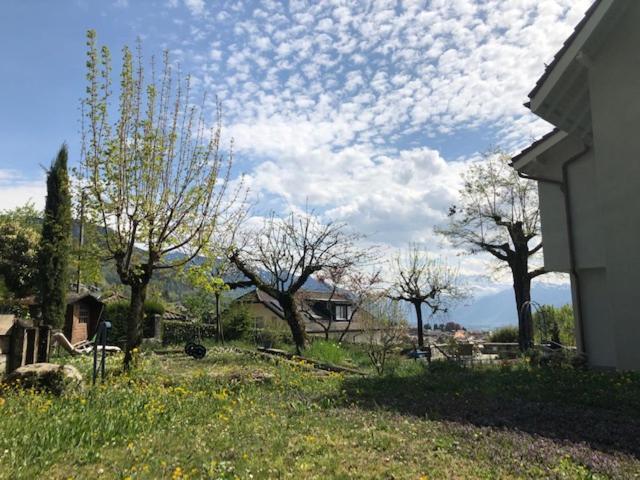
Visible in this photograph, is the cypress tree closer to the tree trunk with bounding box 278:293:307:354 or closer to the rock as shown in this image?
the tree trunk with bounding box 278:293:307:354

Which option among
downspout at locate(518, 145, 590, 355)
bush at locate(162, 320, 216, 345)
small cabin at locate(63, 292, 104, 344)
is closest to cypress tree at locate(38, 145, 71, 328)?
A: small cabin at locate(63, 292, 104, 344)

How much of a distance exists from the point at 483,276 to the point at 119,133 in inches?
922

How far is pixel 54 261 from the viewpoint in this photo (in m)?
20.8

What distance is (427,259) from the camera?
2742 cm

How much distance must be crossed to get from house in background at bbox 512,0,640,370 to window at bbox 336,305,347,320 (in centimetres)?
2872

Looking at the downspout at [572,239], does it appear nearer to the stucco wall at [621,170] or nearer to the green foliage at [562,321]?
the stucco wall at [621,170]

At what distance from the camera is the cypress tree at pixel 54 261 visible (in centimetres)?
2034

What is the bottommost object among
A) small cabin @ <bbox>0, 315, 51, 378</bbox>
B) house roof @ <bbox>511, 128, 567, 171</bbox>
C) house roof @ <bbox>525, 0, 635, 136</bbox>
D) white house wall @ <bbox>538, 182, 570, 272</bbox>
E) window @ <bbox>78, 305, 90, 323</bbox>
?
small cabin @ <bbox>0, 315, 51, 378</bbox>

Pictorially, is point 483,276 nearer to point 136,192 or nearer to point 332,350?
point 332,350

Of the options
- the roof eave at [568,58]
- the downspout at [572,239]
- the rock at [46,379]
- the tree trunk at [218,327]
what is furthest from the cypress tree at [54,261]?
the downspout at [572,239]

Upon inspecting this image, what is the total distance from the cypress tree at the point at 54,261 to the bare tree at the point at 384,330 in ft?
45.6

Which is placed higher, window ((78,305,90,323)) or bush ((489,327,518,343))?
window ((78,305,90,323))

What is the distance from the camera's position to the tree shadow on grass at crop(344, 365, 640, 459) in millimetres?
Result: 5559

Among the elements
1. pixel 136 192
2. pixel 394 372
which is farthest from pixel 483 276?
pixel 136 192
